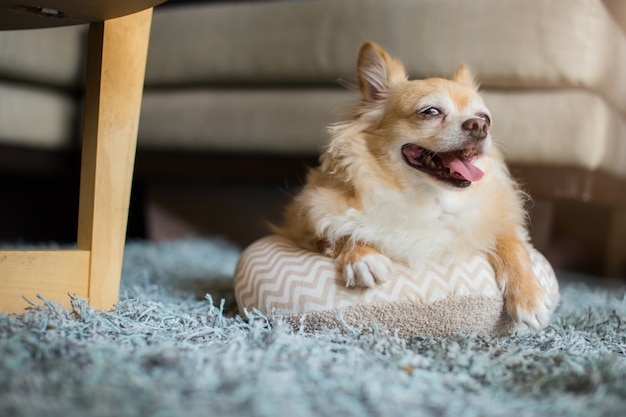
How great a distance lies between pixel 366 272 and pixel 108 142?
614mm

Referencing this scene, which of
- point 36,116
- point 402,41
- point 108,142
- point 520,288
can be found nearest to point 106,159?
point 108,142

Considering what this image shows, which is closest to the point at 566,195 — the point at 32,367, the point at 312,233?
the point at 312,233

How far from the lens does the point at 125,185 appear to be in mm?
1297

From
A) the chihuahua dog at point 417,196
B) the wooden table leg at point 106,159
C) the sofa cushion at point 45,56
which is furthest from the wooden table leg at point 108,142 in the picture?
the sofa cushion at point 45,56

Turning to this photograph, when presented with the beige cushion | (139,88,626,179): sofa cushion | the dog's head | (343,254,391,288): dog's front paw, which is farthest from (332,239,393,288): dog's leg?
the beige cushion

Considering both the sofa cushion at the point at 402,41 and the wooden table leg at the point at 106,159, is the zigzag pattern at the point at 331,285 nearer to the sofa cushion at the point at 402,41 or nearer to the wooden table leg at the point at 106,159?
the wooden table leg at the point at 106,159

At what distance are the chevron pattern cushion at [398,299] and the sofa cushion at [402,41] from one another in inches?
35.2

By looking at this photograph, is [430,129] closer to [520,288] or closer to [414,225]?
[414,225]

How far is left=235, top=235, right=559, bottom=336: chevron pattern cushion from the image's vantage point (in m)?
1.17

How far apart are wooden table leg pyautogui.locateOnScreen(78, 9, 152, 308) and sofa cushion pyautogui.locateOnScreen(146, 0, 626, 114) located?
0.97 m

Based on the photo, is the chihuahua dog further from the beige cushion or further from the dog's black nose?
the beige cushion

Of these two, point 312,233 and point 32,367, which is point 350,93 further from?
point 32,367

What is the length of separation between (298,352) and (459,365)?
0.86 ft

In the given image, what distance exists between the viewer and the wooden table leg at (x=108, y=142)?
49.4 inches
